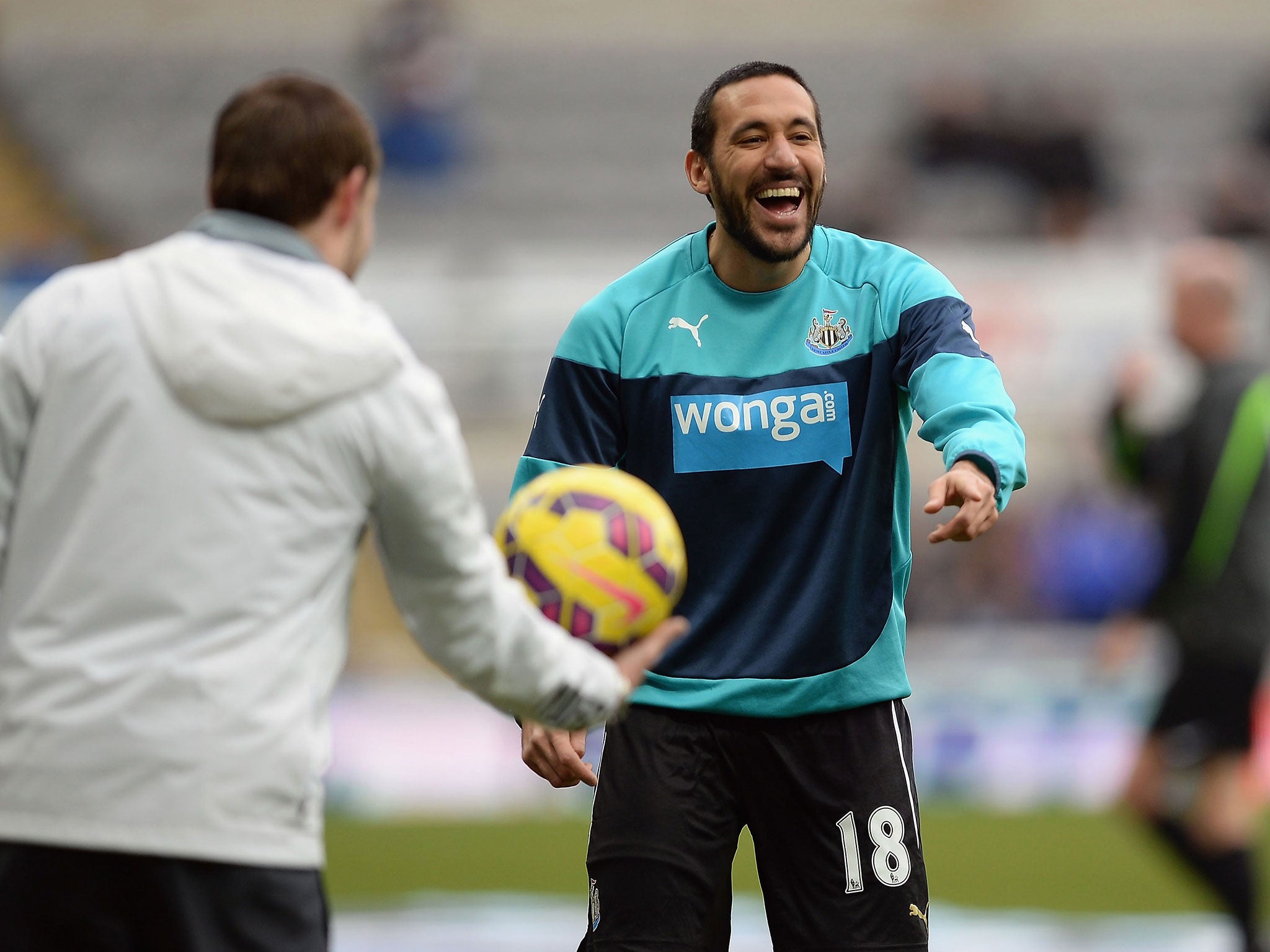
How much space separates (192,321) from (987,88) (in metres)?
16.9

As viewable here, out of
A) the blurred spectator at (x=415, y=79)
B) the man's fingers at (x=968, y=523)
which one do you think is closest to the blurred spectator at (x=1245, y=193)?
the blurred spectator at (x=415, y=79)

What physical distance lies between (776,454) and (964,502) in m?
0.80

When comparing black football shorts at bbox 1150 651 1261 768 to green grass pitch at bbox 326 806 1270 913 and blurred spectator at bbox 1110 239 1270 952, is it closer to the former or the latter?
blurred spectator at bbox 1110 239 1270 952

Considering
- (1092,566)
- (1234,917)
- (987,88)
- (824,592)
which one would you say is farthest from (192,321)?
(987,88)

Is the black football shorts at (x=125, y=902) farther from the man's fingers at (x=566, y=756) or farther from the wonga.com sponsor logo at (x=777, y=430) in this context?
the wonga.com sponsor logo at (x=777, y=430)

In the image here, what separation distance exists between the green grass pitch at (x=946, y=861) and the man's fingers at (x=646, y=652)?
586 cm

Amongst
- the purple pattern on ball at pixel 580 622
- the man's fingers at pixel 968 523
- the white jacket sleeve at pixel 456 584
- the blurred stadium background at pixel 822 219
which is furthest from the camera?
the blurred stadium background at pixel 822 219

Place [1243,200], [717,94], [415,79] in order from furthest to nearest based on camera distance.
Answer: [415,79] → [1243,200] → [717,94]

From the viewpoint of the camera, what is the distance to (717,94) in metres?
4.61

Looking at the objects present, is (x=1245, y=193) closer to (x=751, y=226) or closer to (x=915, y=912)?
(x=751, y=226)

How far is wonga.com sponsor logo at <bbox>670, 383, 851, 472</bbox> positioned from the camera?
440 centimetres

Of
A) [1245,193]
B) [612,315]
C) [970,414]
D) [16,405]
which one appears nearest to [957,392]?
[970,414]

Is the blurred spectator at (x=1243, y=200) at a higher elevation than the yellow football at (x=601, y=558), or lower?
higher

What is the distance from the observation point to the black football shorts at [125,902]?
2.85 m
